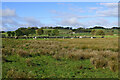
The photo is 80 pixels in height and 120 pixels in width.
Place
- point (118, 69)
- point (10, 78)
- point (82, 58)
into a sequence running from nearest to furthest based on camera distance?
1. point (10, 78)
2. point (118, 69)
3. point (82, 58)

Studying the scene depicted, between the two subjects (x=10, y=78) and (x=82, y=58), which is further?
(x=82, y=58)

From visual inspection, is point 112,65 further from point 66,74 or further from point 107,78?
point 66,74

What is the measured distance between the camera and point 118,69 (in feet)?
32.8

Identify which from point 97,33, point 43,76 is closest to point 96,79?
point 43,76

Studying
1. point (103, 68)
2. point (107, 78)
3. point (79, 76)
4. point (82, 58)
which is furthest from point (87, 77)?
point (82, 58)

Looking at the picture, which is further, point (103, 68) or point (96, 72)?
point (103, 68)

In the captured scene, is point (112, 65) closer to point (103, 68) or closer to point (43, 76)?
point (103, 68)

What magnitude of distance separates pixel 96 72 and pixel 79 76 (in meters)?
1.52

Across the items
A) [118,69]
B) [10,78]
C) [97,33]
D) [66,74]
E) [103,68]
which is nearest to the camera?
[10,78]

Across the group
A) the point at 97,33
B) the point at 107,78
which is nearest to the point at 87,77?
the point at 107,78

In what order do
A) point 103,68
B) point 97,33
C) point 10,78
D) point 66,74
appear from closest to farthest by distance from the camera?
point 10,78 < point 66,74 < point 103,68 < point 97,33

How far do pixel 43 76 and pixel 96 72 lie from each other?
332 cm

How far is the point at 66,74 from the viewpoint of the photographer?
30.6 feet

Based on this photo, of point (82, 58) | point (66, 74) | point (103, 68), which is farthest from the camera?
point (82, 58)
